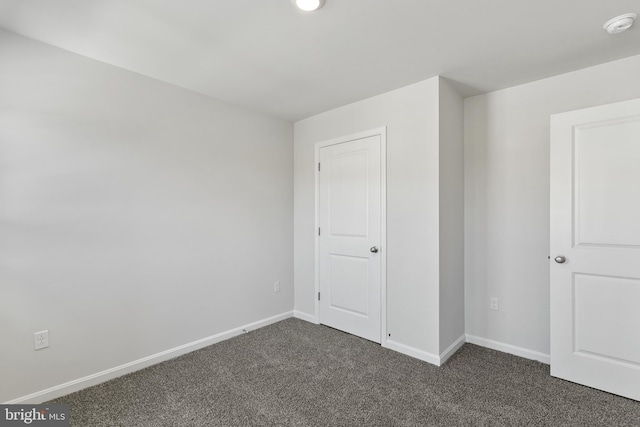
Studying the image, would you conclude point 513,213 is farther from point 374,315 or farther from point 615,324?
point 374,315

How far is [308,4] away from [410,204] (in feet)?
5.72

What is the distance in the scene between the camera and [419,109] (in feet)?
8.93

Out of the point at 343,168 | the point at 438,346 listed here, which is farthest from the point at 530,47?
the point at 438,346

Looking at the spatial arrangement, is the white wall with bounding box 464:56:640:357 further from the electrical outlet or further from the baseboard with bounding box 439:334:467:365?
the electrical outlet

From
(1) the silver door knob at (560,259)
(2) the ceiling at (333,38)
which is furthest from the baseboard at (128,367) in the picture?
(1) the silver door knob at (560,259)

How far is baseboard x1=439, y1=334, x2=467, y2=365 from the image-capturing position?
2638 millimetres

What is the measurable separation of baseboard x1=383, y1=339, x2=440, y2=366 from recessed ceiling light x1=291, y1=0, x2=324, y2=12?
8.67ft

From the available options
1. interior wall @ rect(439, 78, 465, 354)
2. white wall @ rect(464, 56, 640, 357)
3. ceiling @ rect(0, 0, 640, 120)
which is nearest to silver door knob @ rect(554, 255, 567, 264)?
white wall @ rect(464, 56, 640, 357)

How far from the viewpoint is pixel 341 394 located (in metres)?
2.18

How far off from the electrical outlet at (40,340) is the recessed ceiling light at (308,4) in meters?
2.61

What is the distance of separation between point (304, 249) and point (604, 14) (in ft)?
10.1

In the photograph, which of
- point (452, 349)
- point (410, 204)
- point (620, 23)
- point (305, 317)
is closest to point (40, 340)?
point (305, 317)

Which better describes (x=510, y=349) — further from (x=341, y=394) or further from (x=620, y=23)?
(x=620, y=23)

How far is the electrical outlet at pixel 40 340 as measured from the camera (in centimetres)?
208
